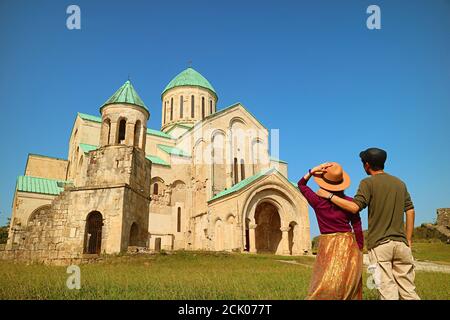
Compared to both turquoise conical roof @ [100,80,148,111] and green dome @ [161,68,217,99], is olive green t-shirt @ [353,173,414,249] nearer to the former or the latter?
turquoise conical roof @ [100,80,148,111]

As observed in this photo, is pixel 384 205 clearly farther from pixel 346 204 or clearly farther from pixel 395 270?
pixel 395 270

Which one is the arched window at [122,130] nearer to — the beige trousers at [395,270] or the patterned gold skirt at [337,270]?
the patterned gold skirt at [337,270]

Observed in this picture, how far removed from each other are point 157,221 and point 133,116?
34.1 feet

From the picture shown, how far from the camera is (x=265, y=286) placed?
6094 mm

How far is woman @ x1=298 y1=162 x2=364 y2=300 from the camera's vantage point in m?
3.30

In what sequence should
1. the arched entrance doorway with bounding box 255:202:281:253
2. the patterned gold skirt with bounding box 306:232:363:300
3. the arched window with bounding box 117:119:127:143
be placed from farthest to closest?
the arched entrance doorway with bounding box 255:202:281:253 < the arched window with bounding box 117:119:127:143 < the patterned gold skirt with bounding box 306:232:363:300

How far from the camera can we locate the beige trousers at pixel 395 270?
3.43 m

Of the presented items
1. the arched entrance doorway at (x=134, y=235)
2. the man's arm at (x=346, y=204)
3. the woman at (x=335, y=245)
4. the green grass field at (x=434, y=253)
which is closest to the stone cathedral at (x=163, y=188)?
the arched entrance doorway at (x=134, y=235)

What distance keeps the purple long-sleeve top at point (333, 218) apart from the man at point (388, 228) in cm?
9

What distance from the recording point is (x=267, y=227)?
26.2m

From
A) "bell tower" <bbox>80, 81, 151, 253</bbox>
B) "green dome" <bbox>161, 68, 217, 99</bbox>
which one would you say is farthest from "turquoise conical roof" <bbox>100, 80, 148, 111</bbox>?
"green dome" <bbox>161, 68, 217, 99</bbox>

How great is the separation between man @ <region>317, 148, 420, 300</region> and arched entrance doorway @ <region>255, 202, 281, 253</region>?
871 inches

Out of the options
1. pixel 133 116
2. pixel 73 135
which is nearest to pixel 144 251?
pixel 133 116
